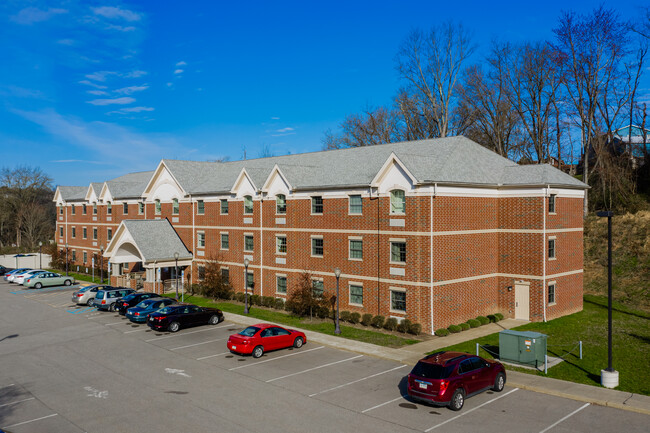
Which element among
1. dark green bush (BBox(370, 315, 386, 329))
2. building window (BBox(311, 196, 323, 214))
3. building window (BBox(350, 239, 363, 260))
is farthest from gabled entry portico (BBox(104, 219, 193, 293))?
dark green bush (BBox(370, 315, 386, 329))

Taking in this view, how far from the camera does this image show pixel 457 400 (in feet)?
56.0

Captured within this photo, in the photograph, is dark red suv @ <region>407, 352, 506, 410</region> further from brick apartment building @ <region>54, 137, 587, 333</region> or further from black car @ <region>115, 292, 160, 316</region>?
black car @ <region>115, 292, 160, 316</region>

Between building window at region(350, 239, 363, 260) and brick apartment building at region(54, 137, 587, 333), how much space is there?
3.5 inches

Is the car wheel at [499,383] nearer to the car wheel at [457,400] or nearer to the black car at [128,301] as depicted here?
the car wheel at [457,400]

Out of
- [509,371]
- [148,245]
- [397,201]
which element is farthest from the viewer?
[148,245]

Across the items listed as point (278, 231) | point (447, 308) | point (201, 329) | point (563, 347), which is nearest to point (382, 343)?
point (447, 308)

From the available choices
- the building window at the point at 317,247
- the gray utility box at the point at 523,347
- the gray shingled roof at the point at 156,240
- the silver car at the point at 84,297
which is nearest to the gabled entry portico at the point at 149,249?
the gray shingled roof at the point at 156,240

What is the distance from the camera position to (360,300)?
32.2 meters

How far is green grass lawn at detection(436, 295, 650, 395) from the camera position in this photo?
20.6 m

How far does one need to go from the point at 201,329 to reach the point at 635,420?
2345 cm

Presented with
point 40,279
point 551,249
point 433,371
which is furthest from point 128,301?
point 551,249

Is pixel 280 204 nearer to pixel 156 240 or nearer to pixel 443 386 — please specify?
pixel 156 240

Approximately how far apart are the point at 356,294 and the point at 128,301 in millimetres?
→ 16553

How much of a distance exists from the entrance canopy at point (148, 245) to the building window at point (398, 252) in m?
22.4
